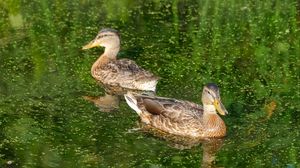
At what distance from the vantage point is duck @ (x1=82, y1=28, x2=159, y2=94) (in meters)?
12.5

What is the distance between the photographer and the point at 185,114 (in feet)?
36.8

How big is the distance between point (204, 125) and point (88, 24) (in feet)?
14.6

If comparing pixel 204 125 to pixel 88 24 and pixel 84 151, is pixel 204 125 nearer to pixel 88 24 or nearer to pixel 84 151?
pixel 84 151

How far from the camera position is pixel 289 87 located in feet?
40.9

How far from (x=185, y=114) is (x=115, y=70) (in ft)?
6.84

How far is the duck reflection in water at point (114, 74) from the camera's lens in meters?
12.3

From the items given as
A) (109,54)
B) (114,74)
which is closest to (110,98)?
(114,74)

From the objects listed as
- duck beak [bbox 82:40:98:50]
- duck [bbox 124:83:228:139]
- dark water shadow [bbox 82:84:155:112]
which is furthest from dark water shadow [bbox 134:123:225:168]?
duck beak [bbox 82:40:98:50]

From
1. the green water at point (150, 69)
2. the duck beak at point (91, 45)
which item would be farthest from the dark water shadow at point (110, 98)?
the duck beak at point (91, 45)

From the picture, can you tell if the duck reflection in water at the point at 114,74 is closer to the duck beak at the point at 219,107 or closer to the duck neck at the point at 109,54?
the duck neck at the point at 109,54

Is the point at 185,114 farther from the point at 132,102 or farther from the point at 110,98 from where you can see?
the point at 110,98

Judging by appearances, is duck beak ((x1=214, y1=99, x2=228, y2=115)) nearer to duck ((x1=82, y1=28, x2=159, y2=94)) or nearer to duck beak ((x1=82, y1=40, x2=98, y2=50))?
duck ((x1=82, y1=28, x2=159, y2=94))

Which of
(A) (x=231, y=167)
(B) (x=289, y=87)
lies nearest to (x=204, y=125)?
(A) (x=231, y=167)

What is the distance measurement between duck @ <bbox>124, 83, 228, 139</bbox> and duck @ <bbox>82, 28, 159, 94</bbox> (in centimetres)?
97
